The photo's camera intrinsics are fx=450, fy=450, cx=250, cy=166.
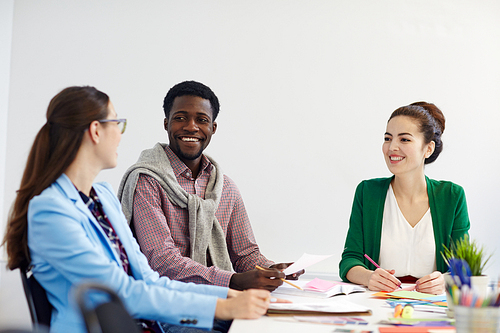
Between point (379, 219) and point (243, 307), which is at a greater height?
point (379, 219)

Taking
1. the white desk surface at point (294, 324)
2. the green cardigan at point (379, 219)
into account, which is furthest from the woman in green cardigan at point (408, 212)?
the white desk surface at point (294, 324)

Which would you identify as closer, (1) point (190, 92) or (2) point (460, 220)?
(2) point (460, 220)

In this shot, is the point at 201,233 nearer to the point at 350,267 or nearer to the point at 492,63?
the point at 350,267

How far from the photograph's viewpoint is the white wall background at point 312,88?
3.38 m

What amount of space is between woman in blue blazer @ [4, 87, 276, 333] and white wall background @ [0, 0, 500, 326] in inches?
82.1

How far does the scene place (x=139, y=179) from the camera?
79.1 inches

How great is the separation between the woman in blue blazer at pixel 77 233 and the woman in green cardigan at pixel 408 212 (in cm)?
94

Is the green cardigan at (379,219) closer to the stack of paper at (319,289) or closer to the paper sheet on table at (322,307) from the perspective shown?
the stack of paper at (319,289)

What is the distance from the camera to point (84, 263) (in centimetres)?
116

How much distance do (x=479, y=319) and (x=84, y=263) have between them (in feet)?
3.02

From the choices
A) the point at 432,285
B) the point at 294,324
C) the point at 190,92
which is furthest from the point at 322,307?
the point at 190,92

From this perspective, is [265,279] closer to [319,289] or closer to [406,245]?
[319,289]

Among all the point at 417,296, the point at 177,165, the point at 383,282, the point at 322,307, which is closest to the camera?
the point at 322,307

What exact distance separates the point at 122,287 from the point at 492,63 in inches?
128
